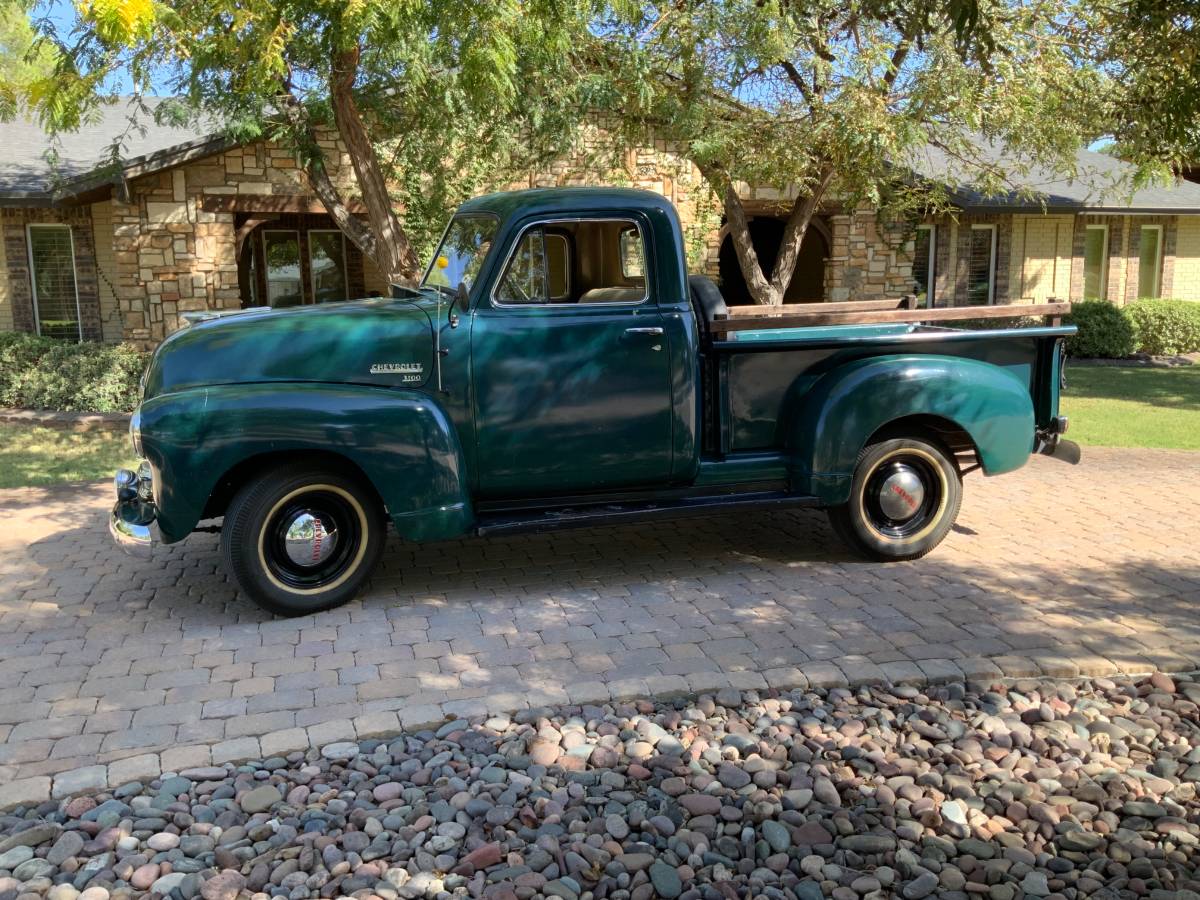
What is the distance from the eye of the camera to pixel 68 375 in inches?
499

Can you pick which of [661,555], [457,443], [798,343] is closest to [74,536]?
[457,443]

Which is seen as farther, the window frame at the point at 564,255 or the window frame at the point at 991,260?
the window frame at the point at 991,260

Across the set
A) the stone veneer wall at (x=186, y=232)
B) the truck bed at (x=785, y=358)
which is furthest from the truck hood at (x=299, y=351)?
the stone veneer wall at (x=186, y=232)

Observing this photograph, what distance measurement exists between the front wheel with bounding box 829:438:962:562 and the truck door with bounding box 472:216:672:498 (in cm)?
123

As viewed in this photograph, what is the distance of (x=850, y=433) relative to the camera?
19.2 feet

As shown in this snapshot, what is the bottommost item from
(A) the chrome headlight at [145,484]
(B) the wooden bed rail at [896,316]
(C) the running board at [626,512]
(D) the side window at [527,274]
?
(C) the running board at [626,512]

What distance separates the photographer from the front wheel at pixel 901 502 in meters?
6.17

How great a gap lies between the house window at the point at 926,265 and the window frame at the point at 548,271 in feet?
45.9

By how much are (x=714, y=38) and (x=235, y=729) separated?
8.59 m

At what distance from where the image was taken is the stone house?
1378 cm

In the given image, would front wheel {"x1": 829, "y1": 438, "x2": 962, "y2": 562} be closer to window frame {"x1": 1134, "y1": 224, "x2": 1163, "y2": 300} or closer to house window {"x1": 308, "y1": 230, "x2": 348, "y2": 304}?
house window {"x1": 308, "y1": 230, "x2": 348, "y2": 304}

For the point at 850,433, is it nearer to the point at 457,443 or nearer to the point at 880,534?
the point at 880,534

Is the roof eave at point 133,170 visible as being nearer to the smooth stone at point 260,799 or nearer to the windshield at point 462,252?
the windshield at point 462,252

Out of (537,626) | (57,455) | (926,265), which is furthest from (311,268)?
(537,626)
